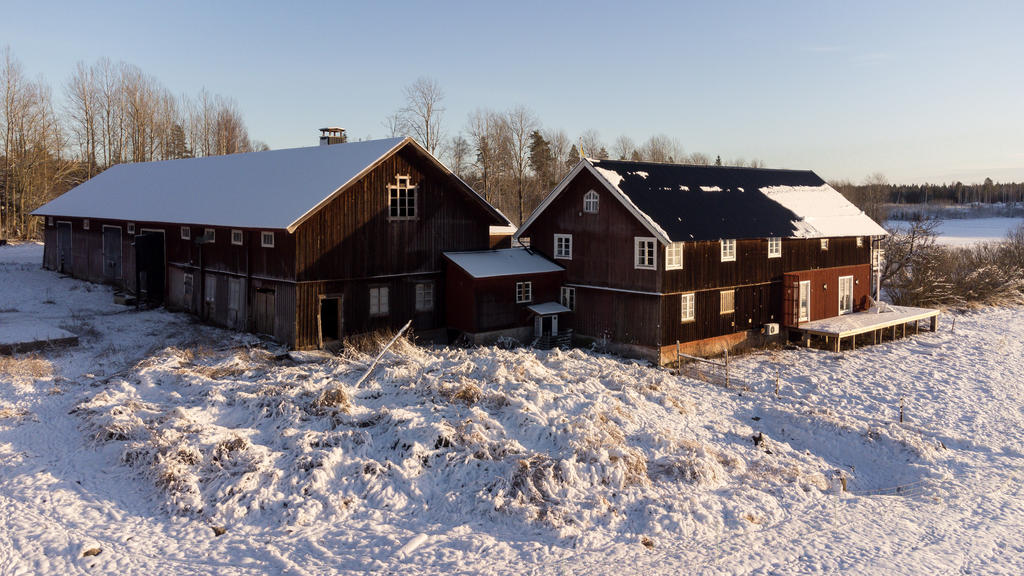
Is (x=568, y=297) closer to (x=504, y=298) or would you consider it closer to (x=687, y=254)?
(x=504, y=298)

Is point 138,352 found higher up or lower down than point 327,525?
higher up

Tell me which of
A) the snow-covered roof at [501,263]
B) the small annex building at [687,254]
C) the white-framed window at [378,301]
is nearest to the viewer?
the small annex building at [687,254]

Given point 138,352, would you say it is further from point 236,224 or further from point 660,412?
point 660,412

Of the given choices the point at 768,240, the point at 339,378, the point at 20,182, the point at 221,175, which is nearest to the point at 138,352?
the point at 339,378

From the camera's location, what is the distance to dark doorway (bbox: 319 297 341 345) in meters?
24.7

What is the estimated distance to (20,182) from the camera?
58406mm

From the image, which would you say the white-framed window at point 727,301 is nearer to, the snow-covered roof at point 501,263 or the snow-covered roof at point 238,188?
the snow-covered roof at point 501,263

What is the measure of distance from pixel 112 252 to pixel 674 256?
89.3 ft

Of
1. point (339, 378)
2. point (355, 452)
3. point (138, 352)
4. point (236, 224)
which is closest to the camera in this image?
point (355, 452)

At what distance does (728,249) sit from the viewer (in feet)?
88.9

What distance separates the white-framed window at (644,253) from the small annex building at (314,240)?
6.31m

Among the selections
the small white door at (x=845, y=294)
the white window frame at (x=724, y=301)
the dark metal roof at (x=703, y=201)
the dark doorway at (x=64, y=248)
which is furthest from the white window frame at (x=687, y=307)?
the dark doorway at (x=64, y=248)

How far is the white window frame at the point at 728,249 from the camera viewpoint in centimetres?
2691

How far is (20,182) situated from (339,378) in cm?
5386
